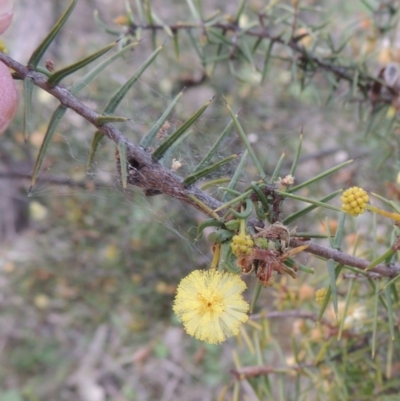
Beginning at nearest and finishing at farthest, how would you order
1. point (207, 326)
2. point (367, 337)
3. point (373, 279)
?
point (207, 326) < point (373, 279) < point (367, 337)

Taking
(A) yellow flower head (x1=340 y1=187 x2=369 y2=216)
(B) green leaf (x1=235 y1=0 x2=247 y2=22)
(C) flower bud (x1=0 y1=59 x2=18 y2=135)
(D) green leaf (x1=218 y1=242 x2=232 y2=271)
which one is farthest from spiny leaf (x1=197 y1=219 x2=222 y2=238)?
(B) green leaf (x1=235 y1=0 x2=247 y2=22)

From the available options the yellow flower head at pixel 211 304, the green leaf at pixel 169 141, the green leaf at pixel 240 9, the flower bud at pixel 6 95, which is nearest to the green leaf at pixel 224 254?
the yellow flower head at pixel 211 304

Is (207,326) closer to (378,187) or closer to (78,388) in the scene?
(378,187)

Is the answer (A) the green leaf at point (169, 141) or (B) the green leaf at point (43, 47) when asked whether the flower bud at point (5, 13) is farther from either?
(A) the green leaf at point (169, 141)

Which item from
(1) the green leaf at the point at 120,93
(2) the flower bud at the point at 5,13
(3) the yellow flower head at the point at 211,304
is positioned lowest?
(3) the yellow flower head at the point at 211,304

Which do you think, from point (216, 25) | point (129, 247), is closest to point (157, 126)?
point (216, 25)

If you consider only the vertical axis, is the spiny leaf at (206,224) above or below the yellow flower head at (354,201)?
below
